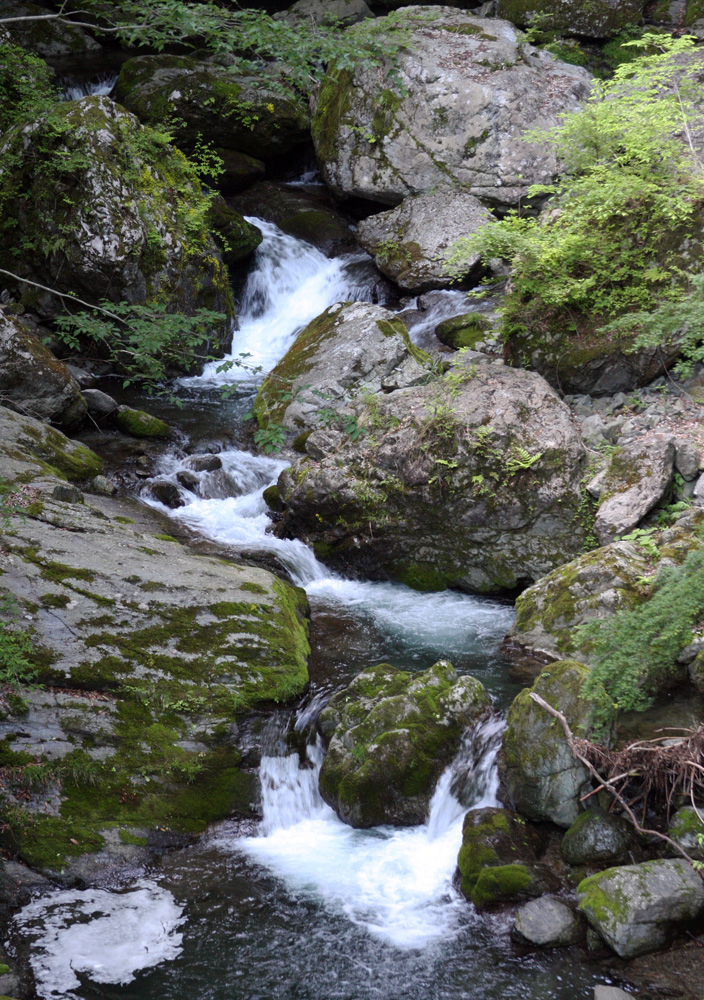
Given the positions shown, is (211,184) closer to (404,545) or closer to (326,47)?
(404,545)

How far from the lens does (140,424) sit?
11.1 metres

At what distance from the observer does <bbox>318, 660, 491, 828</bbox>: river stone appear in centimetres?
551

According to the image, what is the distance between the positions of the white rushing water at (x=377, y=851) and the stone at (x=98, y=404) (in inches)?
281

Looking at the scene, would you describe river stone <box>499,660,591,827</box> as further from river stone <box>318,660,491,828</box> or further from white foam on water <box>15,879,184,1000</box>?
white foam on water <box>15,879,184,1000</box>

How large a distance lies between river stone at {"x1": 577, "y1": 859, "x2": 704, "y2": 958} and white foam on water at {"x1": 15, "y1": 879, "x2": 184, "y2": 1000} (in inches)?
99.4

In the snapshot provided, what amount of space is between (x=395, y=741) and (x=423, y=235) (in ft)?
35.1

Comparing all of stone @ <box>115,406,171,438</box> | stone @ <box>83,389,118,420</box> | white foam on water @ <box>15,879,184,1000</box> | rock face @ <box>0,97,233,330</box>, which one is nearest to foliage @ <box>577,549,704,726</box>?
white foam on water @ <box>15,879,184,1000</box>

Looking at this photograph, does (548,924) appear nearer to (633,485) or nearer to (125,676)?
(125,676)

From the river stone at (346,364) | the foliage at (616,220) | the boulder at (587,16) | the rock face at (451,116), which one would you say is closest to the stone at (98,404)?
the river stone at (346,364)

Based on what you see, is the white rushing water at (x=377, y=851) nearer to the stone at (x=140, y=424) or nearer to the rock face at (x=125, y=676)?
the rock face at (x=125, y=676)

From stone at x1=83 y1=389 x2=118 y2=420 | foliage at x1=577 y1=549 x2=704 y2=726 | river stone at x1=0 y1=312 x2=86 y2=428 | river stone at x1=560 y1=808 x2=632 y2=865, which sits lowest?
river stone at x1=560 y1=808 x2=632 y2=865

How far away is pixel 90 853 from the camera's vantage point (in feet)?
16.4

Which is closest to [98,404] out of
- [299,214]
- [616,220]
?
[299,214]

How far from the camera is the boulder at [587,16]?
1597 cm
